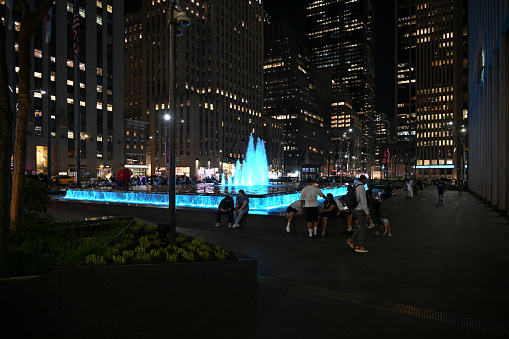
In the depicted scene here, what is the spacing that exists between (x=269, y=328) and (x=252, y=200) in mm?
12292

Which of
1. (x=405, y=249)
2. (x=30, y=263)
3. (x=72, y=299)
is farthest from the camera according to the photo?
(x=405, y=249)

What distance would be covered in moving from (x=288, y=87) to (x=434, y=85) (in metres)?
64.6

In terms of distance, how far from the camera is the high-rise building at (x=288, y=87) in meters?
158

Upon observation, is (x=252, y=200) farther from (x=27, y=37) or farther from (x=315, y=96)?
(x=315, y=96)

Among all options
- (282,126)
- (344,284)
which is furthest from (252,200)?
(282,126)

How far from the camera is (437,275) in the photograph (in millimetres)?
7289

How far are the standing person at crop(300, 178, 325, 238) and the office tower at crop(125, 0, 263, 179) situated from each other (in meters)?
89.8

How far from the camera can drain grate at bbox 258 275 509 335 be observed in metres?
4.88

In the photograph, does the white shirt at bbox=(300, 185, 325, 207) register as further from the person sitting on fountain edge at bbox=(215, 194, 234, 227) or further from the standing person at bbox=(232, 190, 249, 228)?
the person sitting on fountain edge at bbox=(215, 194, 234, 227)

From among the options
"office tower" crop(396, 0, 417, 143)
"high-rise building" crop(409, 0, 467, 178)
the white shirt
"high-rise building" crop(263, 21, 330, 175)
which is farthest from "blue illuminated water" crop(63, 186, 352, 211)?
"office tower" crop(396, 0, 417, 143)

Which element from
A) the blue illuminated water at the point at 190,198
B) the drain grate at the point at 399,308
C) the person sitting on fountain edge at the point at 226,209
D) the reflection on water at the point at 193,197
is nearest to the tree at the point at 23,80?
the drain grate at the point at 399,308

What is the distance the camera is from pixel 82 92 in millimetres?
81500

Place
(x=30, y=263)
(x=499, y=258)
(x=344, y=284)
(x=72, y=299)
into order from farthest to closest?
(x=499, y=258) → (x=344, y=284) → (x=30, y=263) → (x=72, y=299)

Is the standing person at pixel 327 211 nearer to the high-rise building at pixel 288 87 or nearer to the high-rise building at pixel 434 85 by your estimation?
the high-rise building at pixel 288 87
